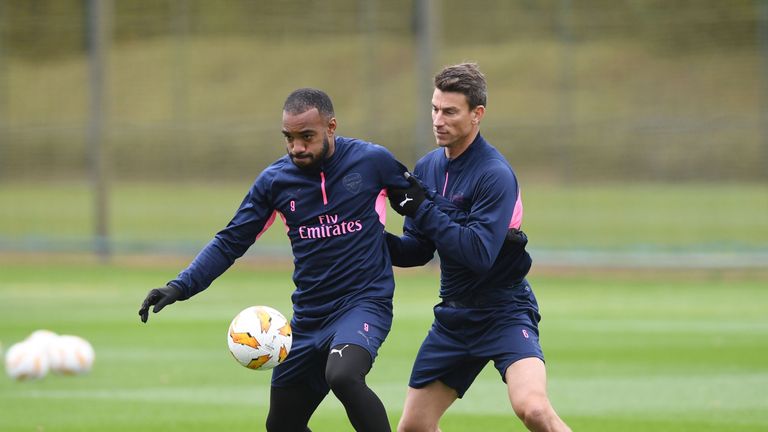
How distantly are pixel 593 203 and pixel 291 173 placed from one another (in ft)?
69.5

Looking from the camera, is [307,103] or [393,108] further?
[393,108]

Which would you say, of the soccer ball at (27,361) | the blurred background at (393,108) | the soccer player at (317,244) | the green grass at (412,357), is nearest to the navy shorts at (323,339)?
the soccer player at (317,244)

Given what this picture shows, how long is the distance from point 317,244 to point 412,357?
6.33 m

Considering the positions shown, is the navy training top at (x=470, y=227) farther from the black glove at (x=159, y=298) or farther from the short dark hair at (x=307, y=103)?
the black glove at (x=159, y=298)

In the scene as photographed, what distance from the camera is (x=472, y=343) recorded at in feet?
23.8

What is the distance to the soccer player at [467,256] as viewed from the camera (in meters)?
7.00

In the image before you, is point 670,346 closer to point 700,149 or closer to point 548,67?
point 700,149

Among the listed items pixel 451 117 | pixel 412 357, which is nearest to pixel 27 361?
pixel 412 357

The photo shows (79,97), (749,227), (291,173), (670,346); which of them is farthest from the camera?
(79,97)

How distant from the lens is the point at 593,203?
1104 inches

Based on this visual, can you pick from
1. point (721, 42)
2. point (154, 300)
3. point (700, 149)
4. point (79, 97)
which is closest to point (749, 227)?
point (700, 149)

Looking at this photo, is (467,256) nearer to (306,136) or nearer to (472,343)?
(472,343)

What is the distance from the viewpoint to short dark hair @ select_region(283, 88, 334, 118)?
7.14 metres

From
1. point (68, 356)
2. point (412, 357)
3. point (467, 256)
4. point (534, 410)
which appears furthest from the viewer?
point (412, 357)
